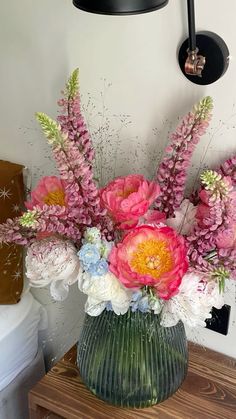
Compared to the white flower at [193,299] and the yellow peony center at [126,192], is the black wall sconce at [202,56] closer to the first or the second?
the yellow peony center at [126,192]

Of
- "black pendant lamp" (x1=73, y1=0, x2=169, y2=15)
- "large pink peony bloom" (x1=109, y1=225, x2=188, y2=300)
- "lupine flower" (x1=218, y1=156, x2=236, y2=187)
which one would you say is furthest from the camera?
"lupine flower" (x1=218, y1=156, x2=236, y2=187)

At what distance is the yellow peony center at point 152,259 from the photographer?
0.94m

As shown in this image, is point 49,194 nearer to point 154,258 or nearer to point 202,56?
point 154,258

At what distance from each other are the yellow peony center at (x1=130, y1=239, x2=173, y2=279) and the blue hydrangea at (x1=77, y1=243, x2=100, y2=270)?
0.07 metres

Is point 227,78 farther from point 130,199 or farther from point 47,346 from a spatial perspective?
point 47,346

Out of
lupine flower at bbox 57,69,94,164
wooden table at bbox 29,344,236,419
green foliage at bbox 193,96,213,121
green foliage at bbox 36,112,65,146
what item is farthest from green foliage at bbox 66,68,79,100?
wooden table at bbox 29,344,236,419

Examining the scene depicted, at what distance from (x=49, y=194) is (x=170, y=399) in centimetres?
51

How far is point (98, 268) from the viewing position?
980mm

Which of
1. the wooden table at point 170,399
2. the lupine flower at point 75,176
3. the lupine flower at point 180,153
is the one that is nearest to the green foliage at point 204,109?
the lupine flower at point 180,153

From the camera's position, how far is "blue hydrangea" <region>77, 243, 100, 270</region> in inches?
38.3

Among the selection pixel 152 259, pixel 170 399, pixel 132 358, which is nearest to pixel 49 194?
pixel 152 259

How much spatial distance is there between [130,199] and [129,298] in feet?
0.61

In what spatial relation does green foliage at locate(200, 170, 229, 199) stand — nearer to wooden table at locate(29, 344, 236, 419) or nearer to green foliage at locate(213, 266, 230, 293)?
green foliage at locate(213, 266, 230, 293)

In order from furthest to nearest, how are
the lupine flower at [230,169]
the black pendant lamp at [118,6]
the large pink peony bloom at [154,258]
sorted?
the lupine flower at [230,169], the large pink peony bloom at [154,258], the black pendant lamp at [118,6]
